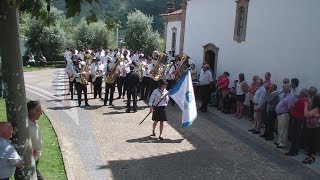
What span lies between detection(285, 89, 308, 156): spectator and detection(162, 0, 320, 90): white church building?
6.83 ft

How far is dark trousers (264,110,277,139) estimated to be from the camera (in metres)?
12.7

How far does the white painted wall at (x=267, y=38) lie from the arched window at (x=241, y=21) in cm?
27

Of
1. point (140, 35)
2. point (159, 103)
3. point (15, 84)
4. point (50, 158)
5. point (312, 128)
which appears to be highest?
point (140, 35)

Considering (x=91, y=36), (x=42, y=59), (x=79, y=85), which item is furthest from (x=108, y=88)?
(x=91, y=36)

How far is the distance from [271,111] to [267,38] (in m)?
4.33

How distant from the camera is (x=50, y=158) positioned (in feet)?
32.2

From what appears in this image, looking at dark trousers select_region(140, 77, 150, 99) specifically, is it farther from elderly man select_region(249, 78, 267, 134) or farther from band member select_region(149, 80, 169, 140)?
band member select_region(149, 80, 169, 140)

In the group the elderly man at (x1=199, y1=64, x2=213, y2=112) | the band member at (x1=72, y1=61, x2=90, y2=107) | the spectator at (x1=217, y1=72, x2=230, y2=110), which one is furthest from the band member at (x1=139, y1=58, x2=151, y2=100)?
the spectator at (x1=217, y1=72, x2=230, y2=110)

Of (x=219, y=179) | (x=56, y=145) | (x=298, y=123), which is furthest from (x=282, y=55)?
(x=56, y=145)

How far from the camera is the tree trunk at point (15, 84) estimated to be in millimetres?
4891

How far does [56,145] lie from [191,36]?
14.1m

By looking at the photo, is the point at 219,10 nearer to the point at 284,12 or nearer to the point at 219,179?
the point at 284,12

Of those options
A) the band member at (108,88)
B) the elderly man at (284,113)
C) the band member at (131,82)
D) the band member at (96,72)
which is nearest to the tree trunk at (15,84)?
the elderly man at (284,113)

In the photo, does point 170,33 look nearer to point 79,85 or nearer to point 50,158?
point 79,85
